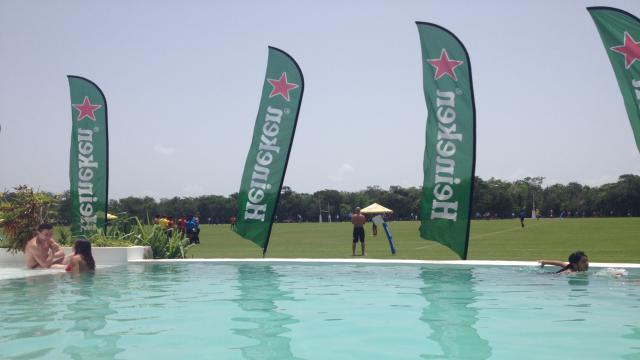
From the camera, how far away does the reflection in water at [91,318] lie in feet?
20.4

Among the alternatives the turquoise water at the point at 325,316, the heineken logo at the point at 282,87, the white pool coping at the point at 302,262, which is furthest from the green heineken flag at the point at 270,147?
the turquoise water at the point at 325,316

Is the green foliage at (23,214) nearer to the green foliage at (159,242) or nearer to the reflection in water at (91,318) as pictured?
the green foliage at (159,242)

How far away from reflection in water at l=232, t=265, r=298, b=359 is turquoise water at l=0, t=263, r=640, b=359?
0.02 meters

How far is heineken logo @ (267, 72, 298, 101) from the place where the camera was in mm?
18016

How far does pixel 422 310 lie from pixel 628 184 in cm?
14159

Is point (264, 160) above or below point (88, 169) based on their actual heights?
above

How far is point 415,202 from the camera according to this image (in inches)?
6216

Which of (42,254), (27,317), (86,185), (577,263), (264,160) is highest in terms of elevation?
(264,160)

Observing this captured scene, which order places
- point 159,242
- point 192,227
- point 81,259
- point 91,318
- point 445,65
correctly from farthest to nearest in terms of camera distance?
point 192,227, point 159,242, point 445,65, point 81,259, point 91,318

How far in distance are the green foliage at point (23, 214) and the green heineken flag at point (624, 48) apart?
614 inches

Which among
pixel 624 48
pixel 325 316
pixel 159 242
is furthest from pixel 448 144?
pixel 159 242

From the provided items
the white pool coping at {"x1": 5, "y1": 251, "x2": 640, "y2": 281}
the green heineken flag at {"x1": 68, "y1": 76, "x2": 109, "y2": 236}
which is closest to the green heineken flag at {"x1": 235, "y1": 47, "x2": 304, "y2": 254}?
the white pool coping at {"x1": 5, "y1": 251, "x2": 640, "y2": 281}

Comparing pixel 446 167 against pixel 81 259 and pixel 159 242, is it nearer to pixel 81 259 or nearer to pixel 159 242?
pixel 81 259

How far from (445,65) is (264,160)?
5907mm
